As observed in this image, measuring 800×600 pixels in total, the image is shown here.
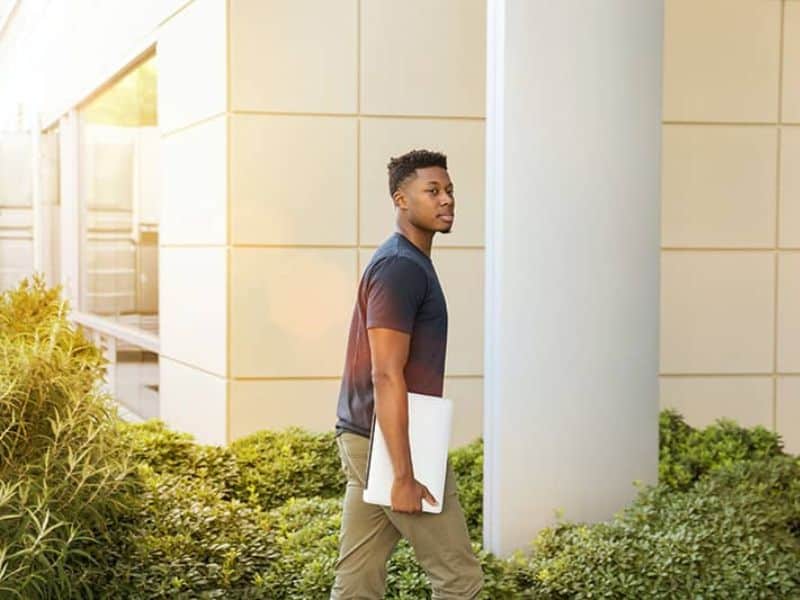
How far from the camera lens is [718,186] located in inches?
411

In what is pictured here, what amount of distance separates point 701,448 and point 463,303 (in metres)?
2.17

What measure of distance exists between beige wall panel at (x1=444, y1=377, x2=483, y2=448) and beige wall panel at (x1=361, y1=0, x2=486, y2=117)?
1.94 metres

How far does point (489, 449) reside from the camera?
7.24 metres

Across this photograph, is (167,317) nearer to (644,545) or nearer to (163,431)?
(163,431)

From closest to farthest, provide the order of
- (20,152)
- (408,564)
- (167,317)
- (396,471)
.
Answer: (396,471)
(408,564)
(167,317)
(20,152)

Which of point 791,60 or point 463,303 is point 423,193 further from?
point 791,60

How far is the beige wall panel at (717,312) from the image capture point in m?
10.5

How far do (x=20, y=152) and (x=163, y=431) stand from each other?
49.1 feet

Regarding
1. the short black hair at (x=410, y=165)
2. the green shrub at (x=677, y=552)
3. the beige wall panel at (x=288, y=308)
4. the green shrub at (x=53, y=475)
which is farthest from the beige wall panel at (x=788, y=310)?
the short black hair at (x=410, y=165)

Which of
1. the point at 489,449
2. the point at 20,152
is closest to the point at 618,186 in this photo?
the point at 489,449

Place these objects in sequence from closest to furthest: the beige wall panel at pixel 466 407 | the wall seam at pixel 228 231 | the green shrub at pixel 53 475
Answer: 1. the green shrub at pixel 53 475
2. the wall seam at pixel 228 231
3. the beige wall panel at pixel 466 407

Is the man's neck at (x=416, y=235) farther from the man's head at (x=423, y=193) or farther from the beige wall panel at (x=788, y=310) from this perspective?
the beige wall panel at (x=788, y=310)

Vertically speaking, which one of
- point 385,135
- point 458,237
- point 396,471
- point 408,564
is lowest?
point 408,564

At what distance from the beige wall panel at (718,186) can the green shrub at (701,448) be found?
1.60 metres
